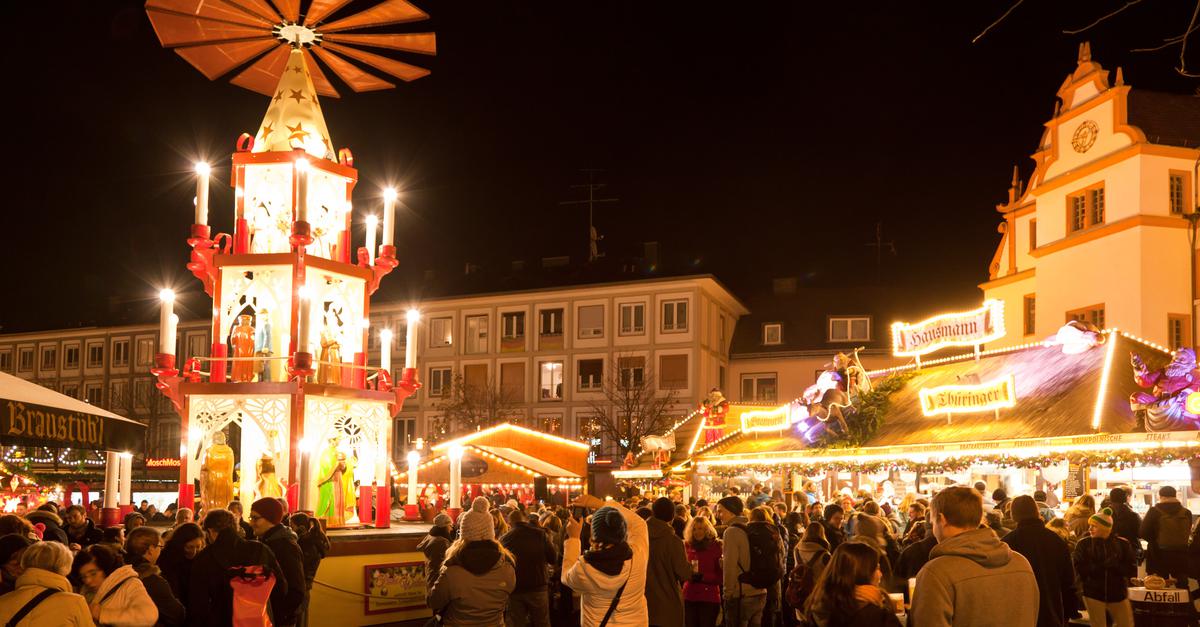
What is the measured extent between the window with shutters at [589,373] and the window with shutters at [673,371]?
3.02 meters

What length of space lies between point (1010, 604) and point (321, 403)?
36.9ft

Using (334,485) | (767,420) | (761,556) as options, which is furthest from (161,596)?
(767,420)

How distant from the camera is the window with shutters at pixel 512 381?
53.2 meters

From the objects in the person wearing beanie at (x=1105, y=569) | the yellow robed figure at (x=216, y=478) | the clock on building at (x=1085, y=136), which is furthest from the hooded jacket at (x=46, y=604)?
the clock on building at (x=1085, y=136)

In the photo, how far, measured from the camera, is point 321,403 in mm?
15023

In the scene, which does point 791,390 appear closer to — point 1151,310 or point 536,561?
point 1151,310

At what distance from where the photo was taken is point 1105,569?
1121cm

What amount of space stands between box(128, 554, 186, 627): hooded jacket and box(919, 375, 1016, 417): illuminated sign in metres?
18.2

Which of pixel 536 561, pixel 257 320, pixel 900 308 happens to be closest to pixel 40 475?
pixel 257 320

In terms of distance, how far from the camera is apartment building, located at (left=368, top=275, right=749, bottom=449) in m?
50.1

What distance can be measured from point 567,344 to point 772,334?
1005 centimetres

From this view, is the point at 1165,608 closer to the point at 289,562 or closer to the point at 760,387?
the point at 289,562

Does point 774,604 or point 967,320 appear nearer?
point 774,604

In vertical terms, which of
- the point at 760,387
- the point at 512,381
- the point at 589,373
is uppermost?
the point at 589,373
